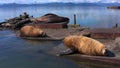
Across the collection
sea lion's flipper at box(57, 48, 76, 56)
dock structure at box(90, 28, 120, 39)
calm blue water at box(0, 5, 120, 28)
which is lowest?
calm blue water at box(0, 5, 120, 28)

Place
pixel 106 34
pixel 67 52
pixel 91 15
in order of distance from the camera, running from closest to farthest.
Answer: pixel 67 52 → pixel 106 34 → pixel 91 15

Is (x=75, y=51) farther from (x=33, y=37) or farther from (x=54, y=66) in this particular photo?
(x=33, y=37)

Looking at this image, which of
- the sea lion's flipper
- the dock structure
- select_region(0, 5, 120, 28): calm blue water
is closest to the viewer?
the sea lion's flipper

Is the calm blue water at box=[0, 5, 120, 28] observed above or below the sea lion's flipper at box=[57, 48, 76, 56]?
below

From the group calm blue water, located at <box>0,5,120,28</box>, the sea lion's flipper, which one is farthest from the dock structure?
calm blue water, located at <box>0,5,120,28</box>

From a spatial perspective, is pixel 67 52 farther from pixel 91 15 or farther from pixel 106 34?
pixel 91 15

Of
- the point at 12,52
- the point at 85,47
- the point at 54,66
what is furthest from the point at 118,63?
the point at 12,52

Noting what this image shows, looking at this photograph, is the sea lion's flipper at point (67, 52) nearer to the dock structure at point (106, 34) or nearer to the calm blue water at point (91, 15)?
the dock structure at point (106, 34)

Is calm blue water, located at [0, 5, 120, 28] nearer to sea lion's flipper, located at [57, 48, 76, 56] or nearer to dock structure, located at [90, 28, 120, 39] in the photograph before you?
dock structure, located at [90, 28, 120, 39]

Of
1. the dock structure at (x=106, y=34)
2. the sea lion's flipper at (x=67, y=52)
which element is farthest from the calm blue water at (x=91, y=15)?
the sea lion's flipper at (x=67, y=52)

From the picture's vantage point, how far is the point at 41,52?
14422 millimetres

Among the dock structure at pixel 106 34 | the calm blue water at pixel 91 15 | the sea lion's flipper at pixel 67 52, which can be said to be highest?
the dock structure at pixel 106 34

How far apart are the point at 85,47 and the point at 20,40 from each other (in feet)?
24.1

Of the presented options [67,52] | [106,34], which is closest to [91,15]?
[106,34]
